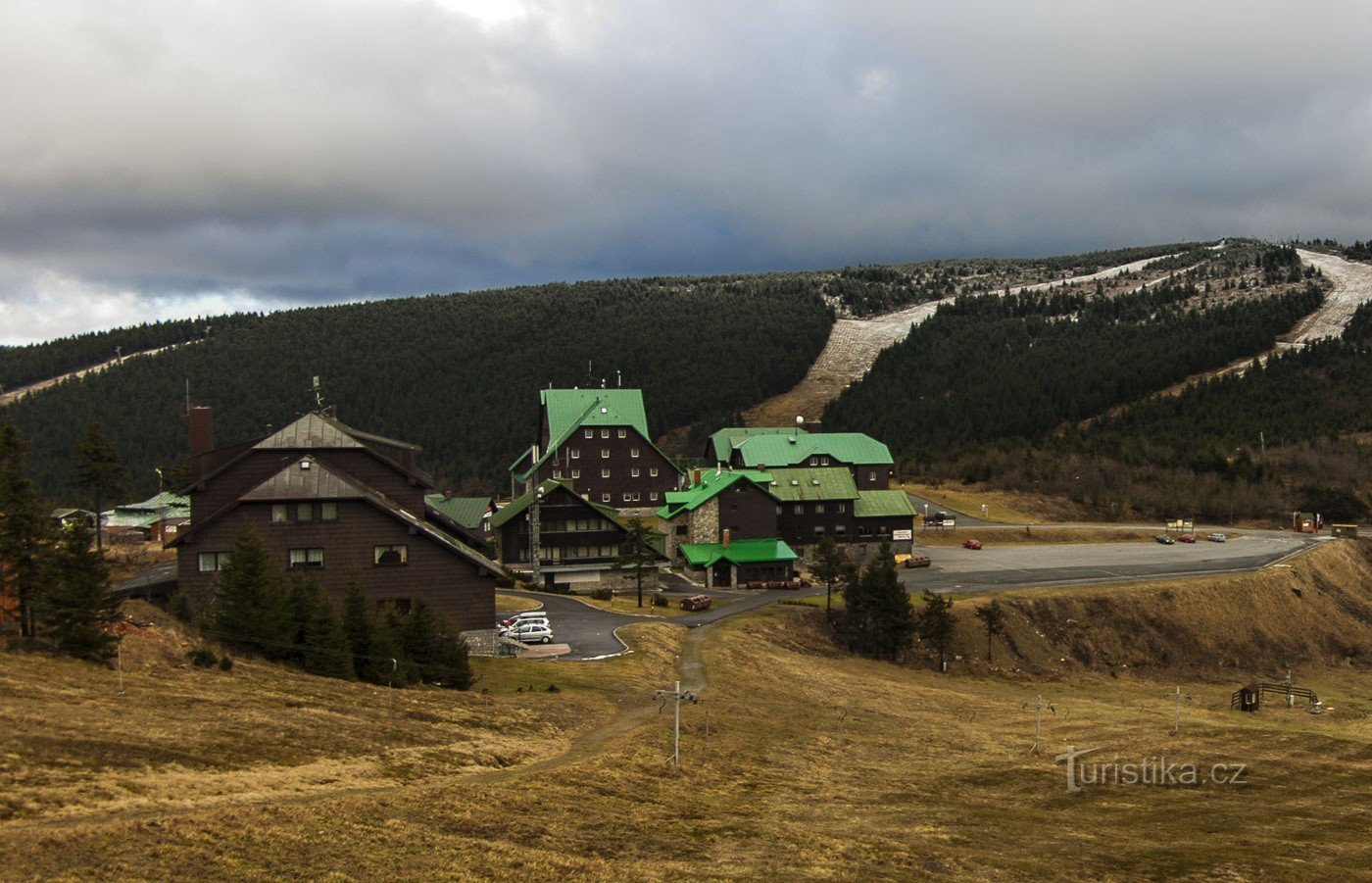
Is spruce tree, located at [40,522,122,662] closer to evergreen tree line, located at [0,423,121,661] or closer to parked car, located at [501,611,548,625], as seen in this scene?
evergreen tree line, located at [0,423,121,661]

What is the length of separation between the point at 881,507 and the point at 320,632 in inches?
2565

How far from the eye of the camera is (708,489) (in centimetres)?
8550

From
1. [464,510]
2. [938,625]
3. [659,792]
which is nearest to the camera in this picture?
[659,792]

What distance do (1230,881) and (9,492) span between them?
121 ft

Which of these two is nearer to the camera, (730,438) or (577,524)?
(577,524)

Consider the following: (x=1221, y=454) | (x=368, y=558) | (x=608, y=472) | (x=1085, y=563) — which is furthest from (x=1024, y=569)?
(x=1221, y=454)

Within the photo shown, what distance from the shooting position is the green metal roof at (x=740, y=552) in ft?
261

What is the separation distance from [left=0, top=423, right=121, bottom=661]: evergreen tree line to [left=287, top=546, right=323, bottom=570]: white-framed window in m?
15.5

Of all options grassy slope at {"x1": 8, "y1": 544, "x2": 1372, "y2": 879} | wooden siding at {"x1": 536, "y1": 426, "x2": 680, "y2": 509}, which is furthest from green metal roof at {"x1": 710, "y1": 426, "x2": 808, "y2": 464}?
grassy slope at {"x1": 8, "y1": 544, "x2": 1372, "y2": 879}

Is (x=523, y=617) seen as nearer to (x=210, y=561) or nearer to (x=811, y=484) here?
(x=210, y=561)

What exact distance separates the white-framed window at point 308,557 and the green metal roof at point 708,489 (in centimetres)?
3984

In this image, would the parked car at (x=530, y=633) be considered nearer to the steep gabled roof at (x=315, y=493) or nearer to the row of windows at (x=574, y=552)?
the steep gabled roof at (x=315, y=493)

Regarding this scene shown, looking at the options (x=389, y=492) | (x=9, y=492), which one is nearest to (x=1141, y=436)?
(x=389, y=492)

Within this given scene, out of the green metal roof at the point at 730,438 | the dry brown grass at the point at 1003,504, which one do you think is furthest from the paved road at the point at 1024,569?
the green metal roof at the point at 730,438
